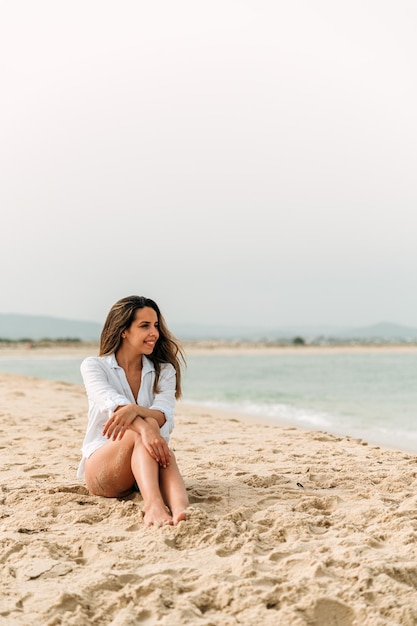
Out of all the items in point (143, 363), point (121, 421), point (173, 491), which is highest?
point (143, 363)

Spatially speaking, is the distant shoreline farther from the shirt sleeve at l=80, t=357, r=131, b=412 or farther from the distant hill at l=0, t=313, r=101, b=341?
the distant hill at l=0, t=313, r=101, b=341

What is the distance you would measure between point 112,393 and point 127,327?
481 mm

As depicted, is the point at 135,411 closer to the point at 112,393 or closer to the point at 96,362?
the point at 112,393

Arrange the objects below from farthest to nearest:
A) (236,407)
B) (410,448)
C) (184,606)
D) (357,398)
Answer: (357,398) → (236,407) → (410,448) → (184,606)

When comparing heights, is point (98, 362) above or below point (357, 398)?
above

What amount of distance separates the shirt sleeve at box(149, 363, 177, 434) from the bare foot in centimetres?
57

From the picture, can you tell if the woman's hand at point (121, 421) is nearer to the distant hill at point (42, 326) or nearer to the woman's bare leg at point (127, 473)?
the woman's bare leg at point (127, 473)

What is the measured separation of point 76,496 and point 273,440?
2968mm

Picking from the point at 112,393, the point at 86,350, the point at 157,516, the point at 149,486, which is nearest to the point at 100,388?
the point at 112,393

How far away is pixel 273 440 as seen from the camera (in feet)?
21.4

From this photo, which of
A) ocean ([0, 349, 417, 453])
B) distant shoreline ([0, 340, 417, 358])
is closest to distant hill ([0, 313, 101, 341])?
distant shoreline ([0, 340, 417, 358])

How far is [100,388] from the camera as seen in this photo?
12.7 feet

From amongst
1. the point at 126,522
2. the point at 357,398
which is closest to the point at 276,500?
the point at 126,522

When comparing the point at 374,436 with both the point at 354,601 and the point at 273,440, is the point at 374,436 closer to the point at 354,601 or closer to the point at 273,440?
the point at 273,440
